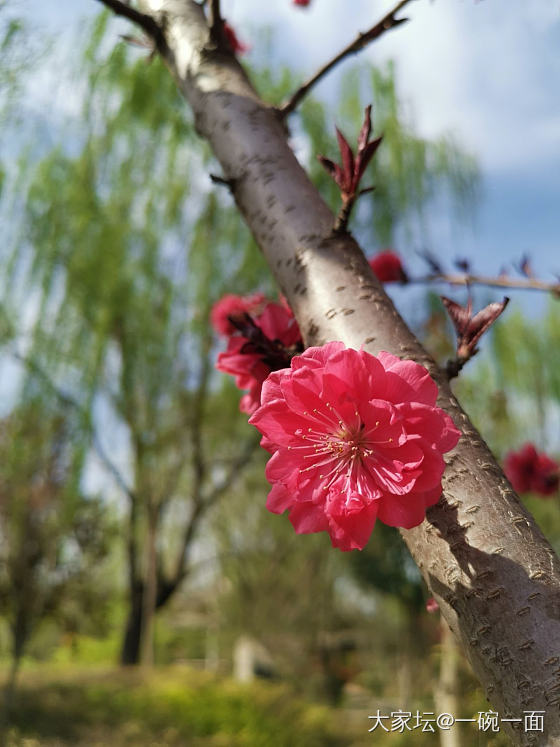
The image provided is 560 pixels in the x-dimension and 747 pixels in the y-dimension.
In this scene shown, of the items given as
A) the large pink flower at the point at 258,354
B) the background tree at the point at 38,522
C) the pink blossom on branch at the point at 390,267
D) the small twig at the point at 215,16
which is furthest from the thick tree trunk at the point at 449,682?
the background tree at the point at 38,522

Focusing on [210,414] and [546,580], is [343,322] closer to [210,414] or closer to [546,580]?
[546,580]

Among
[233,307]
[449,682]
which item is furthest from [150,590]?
[233,307]

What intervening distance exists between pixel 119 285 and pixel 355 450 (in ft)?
16.8

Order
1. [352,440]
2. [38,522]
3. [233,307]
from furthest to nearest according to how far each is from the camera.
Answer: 1. [38,522]
2. [233,307]
3. [352,440]

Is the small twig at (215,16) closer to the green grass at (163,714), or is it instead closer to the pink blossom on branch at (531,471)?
the pink blossom on branch at (531,471)

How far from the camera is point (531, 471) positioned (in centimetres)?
162

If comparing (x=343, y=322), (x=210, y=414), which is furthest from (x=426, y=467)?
(x=210, y=414)

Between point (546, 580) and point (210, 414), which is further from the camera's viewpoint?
point (210, 414)

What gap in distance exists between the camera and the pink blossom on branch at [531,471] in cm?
160

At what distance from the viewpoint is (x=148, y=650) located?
21.8 feet

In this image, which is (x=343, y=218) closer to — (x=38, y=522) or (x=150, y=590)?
(x=38, y=522)

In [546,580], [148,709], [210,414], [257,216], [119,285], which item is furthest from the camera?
[210,414]

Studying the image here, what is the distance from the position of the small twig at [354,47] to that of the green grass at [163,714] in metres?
4.37

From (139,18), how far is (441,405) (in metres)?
0.77
